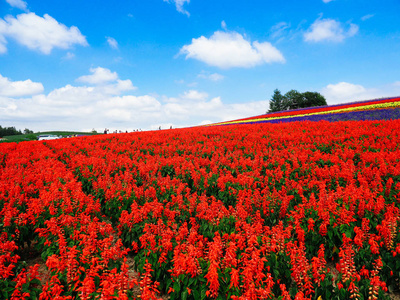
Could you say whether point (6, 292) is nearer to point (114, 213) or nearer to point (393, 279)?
point (114, 213)

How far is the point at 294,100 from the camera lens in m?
82.8

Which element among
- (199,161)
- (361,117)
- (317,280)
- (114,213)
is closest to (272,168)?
(199,161)

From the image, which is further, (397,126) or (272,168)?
(397,126)

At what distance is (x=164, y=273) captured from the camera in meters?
4.59

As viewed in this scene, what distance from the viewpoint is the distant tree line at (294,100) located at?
3144 inches

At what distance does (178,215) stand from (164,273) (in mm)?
1872

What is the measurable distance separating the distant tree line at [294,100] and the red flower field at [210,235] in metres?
78.4

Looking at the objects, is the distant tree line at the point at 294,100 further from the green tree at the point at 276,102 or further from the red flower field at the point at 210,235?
the red flower field at the point at 210,235

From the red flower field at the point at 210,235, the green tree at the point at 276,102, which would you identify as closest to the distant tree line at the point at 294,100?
the green tree at the point at 276,102

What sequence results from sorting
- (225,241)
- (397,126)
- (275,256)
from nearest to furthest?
(275,256) < (225,241) < (397,126)

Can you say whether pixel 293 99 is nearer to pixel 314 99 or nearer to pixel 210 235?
pixel 314 99

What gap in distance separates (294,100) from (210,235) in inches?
3459

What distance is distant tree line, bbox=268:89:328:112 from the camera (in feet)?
262

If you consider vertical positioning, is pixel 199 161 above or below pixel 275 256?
above
